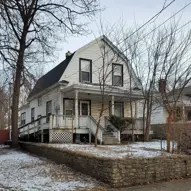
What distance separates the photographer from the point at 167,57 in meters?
16.7

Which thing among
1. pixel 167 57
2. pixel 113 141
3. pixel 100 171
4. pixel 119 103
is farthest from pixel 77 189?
pixel 119 103

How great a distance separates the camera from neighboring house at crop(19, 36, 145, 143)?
16.8m

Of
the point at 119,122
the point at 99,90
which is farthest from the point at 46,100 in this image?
the point at 119,122

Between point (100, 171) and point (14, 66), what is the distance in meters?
6.02

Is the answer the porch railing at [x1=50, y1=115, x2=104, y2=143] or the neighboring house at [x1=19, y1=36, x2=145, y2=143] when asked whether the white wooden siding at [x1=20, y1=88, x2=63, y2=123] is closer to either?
the neighboring house at [x1=19, y1=36, x2=145, y2=143]

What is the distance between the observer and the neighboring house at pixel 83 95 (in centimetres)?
1683

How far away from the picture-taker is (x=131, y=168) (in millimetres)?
8102

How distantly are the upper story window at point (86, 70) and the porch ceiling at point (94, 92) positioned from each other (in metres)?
1.02

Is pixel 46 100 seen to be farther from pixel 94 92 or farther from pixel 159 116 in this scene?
pixel 159 116

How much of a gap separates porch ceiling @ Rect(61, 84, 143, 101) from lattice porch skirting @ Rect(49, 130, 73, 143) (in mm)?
2767

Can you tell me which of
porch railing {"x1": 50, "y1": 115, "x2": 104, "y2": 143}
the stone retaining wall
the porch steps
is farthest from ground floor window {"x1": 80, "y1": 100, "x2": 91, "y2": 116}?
the stone retaining wall

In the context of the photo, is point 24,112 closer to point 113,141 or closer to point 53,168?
point 113,141

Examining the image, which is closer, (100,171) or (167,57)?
(100,171)

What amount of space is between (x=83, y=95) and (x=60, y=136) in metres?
4.24
